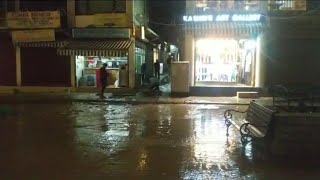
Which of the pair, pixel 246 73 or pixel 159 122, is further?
pixel 246 73

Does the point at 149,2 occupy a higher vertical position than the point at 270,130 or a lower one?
higher

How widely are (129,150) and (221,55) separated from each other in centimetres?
1720

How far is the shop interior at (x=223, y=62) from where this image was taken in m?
26.4

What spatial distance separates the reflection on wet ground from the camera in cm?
830

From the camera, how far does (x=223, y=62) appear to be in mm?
26734

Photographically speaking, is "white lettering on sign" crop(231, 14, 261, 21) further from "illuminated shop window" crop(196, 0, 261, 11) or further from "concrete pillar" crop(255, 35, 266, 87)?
"concrete pillar" crop(255, 35, 266, 87)

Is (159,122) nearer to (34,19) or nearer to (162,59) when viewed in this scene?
(34,19)

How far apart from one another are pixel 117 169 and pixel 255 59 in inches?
742

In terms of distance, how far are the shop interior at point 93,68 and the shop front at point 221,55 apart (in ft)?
14.7

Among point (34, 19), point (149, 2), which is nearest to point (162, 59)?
point (149, 2)

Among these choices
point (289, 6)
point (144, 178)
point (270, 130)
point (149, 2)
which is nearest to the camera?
point (144, 178)

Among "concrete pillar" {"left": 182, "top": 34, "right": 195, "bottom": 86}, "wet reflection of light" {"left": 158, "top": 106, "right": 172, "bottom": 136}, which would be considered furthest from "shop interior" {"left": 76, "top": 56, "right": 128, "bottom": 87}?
"wet reflection of light" {"left": 158, "top": 106, "right": 172, "bottom": 136}

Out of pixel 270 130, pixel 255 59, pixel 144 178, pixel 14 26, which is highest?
pixel 14 26

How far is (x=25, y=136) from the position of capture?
12219mm
